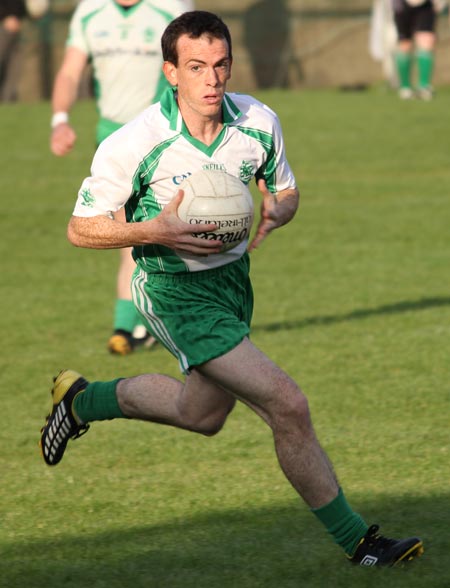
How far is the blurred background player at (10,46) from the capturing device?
2605cm

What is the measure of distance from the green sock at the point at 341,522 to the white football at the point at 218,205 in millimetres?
1086

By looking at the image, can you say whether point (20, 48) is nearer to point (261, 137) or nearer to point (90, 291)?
point (90, 291)

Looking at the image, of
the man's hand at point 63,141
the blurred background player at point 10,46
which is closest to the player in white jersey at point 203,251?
the man's hand at point 63,141

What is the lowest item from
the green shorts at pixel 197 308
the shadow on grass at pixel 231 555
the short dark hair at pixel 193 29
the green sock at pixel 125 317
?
the green sock at pixel 125 317

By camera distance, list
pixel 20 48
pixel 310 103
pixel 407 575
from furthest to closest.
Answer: pixel 20 48 < pixel 310 103 < pixel 407 575

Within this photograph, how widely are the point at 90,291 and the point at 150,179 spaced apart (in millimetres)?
6545

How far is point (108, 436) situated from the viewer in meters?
7.40

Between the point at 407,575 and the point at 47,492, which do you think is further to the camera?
the point at 47,492

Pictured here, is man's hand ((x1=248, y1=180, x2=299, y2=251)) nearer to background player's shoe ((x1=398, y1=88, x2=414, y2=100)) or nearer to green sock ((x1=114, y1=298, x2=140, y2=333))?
green sock ((x1=114, y1=298, x2=140, y2=333))

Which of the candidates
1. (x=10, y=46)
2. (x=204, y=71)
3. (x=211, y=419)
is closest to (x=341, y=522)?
(x=211, y=419)

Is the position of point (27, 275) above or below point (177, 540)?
below

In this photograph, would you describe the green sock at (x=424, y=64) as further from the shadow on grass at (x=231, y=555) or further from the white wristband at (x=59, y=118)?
the shadow on grass at (x=231, y=555)

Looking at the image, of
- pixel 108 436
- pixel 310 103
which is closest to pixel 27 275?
pixel 108 436

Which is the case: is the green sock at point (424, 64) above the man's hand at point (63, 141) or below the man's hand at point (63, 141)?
below
